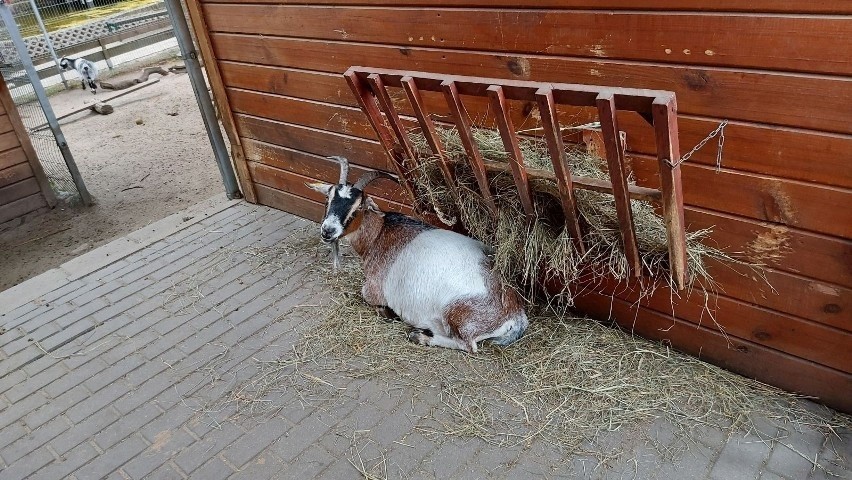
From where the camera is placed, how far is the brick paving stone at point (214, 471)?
2.84m

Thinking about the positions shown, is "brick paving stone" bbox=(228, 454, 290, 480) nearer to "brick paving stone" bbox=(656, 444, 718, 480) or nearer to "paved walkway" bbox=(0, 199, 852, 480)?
"paved walkway" bbox=(0, 199, 852, 480)

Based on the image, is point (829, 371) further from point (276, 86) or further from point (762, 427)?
point (276, 86)

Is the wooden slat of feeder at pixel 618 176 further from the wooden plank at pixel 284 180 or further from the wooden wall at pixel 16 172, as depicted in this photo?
the wooden wall at pixel 16 172

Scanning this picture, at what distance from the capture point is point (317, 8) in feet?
12.8

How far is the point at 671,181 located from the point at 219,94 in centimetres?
417

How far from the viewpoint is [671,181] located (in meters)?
2.21

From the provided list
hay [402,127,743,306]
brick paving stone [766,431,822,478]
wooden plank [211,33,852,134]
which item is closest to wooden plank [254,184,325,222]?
wooden plank [211,33,852,134]

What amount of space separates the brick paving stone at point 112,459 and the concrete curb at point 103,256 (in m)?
2.10

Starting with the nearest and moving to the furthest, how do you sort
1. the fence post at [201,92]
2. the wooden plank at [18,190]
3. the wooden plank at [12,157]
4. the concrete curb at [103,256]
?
the concrete curb at [103,256] → the fence post at [201,92] → the wooden plank at [12,157] → the wooden plank at [18,190]

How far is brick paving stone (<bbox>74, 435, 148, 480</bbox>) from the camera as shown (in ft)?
9.66

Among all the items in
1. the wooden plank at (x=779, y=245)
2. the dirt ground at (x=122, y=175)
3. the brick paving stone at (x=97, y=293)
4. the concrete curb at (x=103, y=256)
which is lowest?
the dirt ground at (x=122, y=175)

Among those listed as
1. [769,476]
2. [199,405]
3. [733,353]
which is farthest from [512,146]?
[199,405]

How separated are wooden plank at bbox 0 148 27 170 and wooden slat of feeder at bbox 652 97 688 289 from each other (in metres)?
6.95

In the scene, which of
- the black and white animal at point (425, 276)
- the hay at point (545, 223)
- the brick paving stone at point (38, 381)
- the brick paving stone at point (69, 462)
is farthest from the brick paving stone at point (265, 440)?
the brick paving stone at point (38, 381)
